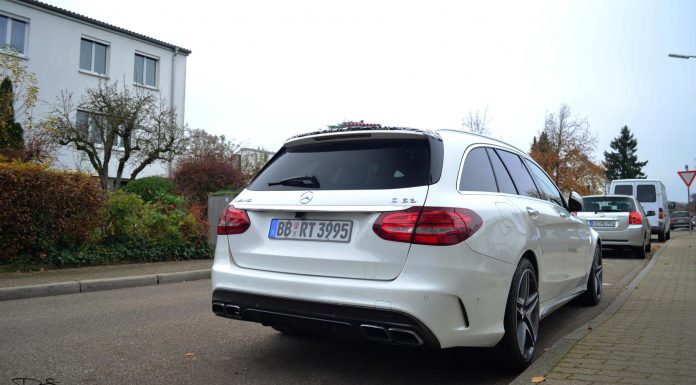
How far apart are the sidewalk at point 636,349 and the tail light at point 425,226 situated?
1.05 metres

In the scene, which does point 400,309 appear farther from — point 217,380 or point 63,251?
point 63,251

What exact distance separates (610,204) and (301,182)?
1223 centimetres

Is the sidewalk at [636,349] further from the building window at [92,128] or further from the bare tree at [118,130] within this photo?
the building window at [92,128]

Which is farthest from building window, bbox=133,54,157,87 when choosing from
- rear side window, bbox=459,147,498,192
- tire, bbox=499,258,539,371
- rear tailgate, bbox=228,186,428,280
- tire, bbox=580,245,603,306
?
tire, bbox=499,258,539,371

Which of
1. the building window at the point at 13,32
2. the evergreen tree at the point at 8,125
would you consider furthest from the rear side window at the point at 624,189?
the building window at the point at 13,32

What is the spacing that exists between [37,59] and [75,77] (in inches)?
67.9

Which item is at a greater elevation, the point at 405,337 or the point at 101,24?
the point at 101,24

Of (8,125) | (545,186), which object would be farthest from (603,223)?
(8,125)

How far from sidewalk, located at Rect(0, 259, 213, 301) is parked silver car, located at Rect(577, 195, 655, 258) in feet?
31.0

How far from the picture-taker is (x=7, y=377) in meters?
3.60

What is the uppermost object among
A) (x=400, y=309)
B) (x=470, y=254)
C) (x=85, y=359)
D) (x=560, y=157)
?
(x=560, y=157)

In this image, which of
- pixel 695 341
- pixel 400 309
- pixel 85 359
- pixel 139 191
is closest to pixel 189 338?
pixel 85 359

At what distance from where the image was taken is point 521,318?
3.83 meters

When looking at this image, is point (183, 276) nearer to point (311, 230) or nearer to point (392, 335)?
point (311, 230)
